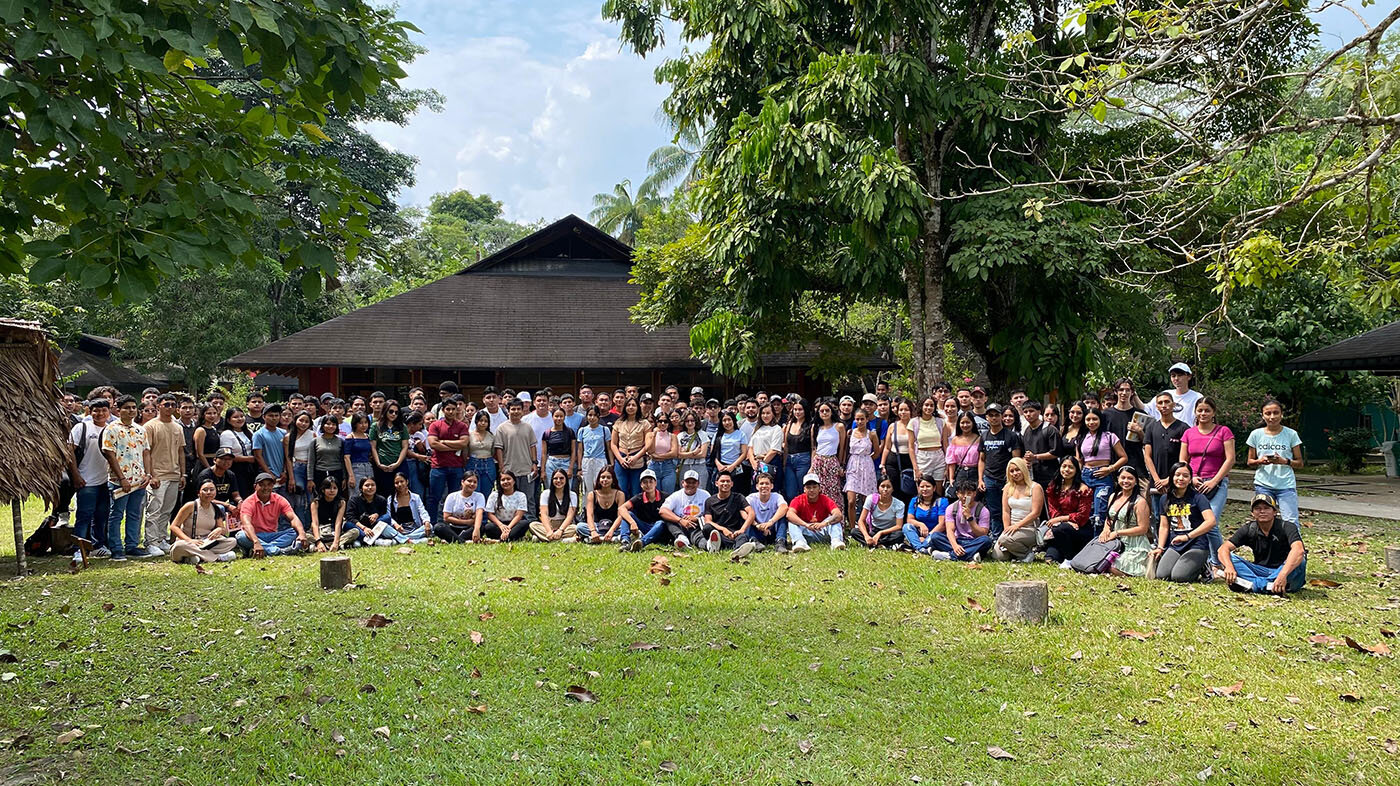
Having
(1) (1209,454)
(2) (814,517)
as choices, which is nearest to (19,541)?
(2) (814,517)

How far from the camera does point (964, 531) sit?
9.63 m

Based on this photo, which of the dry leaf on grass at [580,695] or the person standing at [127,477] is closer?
the dry leaf on grass at [580,695]

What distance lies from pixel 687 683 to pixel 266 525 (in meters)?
6.57

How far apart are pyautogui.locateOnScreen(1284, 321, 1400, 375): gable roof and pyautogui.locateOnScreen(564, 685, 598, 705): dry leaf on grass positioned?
17584 mm

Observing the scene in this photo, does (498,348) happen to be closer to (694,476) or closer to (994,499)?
(694,476)

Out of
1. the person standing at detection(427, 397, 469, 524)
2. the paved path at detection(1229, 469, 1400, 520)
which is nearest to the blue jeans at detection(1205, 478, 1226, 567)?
the paved path at detection(1229, 469, 1400, 520)

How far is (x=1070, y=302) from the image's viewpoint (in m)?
14.1

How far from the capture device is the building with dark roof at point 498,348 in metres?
21.6

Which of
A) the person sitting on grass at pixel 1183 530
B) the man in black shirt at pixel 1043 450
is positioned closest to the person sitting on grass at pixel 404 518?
the man in black shirt at pixel 1043 450

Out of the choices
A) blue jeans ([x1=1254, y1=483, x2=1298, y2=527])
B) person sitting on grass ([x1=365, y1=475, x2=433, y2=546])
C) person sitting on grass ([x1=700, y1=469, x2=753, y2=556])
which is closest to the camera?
blue jeans ([x1=1254, y1=483, x2=1298, y2=527])

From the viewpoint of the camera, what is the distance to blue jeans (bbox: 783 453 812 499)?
11.1 m

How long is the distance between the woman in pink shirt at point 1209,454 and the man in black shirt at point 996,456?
1.73 meters

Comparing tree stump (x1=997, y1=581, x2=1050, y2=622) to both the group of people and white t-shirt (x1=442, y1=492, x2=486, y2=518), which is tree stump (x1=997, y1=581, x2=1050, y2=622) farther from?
white t-shirt (x1=442, y1=492, x2=486, y2=518)

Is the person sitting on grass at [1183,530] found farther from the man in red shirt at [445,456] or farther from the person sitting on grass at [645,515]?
the man in red shirt at [445,456]
